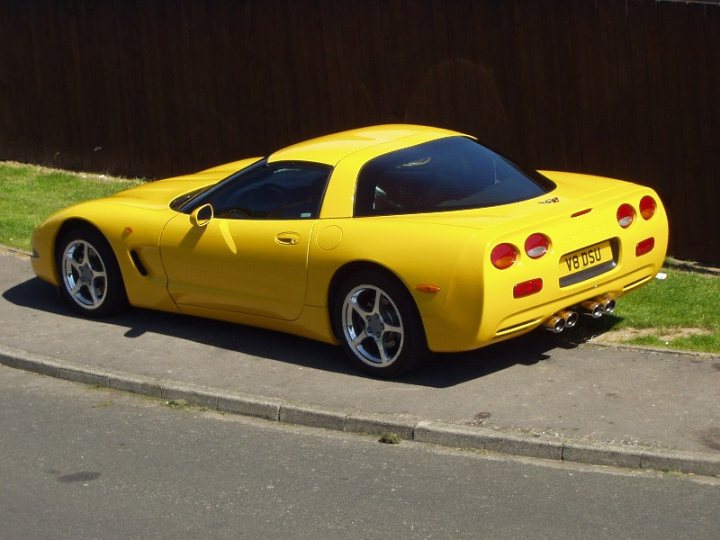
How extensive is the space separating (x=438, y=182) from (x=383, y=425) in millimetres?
1700

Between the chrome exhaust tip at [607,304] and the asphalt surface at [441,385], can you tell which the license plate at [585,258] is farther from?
the asphalt surface at [441,385]

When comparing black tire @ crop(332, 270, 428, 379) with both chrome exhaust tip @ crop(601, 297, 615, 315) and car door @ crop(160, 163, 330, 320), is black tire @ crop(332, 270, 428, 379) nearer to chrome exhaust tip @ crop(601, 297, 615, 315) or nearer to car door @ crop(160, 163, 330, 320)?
car door @ crop(160, 163, 330, 320)

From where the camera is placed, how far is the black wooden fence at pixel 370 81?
10000mm

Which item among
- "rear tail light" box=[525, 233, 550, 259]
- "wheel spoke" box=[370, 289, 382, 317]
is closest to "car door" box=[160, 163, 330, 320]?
"wheel spoke" box=[370, 289, 382, 317]

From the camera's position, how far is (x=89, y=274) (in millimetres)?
9273

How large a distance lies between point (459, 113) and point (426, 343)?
14.5 feet

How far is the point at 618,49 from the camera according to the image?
10.2 meters

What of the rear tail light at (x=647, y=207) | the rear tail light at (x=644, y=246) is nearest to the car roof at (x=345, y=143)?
the rear tail light at (x=647, y=207)

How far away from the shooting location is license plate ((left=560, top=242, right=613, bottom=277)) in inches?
291

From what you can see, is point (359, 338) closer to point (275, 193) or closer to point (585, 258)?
point (275, 193)

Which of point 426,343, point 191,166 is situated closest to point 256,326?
point 426,343

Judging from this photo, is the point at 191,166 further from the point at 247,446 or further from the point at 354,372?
the point at 247,446

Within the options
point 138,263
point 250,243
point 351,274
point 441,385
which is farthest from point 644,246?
point 138,263

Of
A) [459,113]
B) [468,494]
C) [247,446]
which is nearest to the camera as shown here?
[468,494]
